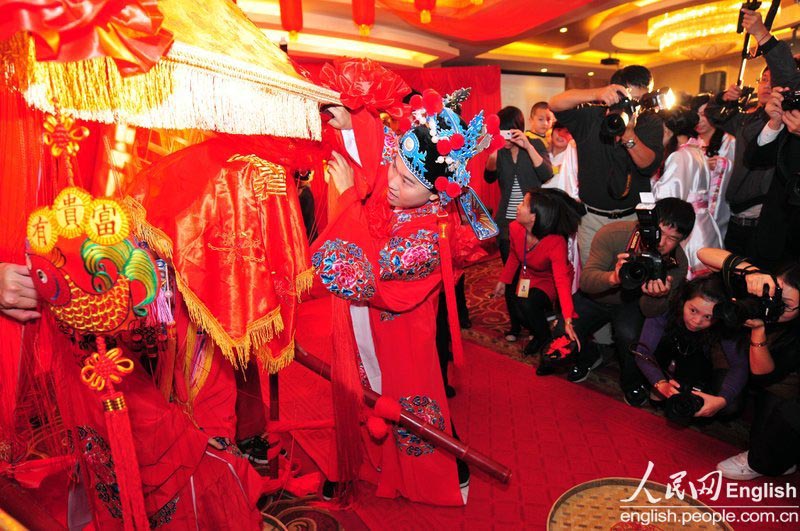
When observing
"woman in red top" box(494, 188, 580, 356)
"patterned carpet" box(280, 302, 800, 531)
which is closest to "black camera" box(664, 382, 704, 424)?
"patterned carpet" box(280, 302, 800, 531)

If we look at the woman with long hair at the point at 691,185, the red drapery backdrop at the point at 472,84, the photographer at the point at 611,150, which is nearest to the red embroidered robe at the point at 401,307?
the photographer at the point at 611,150

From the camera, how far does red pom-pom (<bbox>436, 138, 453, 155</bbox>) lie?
144cm

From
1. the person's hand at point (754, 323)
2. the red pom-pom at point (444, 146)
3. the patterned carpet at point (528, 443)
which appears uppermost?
the red pom-pom at point (444, 146)

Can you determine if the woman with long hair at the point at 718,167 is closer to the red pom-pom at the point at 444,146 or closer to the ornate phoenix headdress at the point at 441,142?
the ornate phoenix headdress at the point at 441,142

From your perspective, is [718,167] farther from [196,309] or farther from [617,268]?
[196,309]

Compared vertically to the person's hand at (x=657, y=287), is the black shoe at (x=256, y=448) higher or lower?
lower

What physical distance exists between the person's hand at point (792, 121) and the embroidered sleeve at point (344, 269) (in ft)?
7.69

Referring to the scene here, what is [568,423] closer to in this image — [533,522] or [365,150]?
[533,522]

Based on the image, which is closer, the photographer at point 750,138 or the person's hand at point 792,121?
the person's hand at point 792,121

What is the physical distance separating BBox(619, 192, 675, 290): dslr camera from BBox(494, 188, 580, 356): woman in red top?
51 centimetres

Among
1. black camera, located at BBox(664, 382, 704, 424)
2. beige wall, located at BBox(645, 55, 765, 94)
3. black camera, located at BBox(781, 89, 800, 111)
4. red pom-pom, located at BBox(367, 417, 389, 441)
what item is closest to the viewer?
red pom-pom, located at BBox(367, 417, 389, 441)

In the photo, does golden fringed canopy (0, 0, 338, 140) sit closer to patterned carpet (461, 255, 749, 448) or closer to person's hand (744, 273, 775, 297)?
person's hand (744, 273, 775, 297)

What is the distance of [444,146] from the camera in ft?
4.73

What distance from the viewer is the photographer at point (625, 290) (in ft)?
8.25
